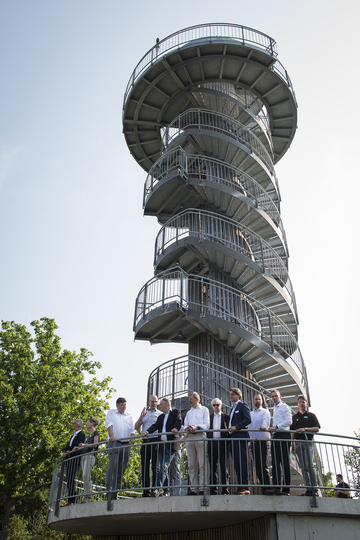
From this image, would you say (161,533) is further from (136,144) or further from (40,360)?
(136,144)

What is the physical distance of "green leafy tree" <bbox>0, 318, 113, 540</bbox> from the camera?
1739 centimetres

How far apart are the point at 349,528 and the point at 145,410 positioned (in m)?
3.87

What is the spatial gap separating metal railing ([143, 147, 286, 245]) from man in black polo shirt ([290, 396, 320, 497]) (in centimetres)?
894

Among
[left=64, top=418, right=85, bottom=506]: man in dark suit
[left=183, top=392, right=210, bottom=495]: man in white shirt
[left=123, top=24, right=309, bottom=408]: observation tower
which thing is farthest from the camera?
[left=123, top=24, right=309, bottom=408]: observation tower

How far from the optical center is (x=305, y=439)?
695 cm

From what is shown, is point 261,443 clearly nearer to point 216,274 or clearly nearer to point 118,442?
point 118,442

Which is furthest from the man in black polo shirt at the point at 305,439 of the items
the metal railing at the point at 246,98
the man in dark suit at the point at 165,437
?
the metal railing at the point at 246,98

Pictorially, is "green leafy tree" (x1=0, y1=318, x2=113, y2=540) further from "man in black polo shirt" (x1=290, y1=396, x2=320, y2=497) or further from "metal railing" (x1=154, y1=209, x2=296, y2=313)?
"man in black polo shirt" (x1=290, y1=396, x2=320, y2=497)

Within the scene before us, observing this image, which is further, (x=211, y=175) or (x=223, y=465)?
(x=211, y=175)

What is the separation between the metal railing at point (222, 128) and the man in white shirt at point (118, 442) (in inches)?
452

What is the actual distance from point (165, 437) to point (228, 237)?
334 inches

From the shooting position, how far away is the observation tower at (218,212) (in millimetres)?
12445

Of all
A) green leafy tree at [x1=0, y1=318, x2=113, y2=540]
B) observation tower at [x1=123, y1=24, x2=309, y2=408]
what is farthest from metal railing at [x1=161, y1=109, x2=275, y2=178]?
green leafy tree at [x1=0, y1=318, x2=113, y2=540]

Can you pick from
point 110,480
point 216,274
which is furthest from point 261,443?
point 216,274
